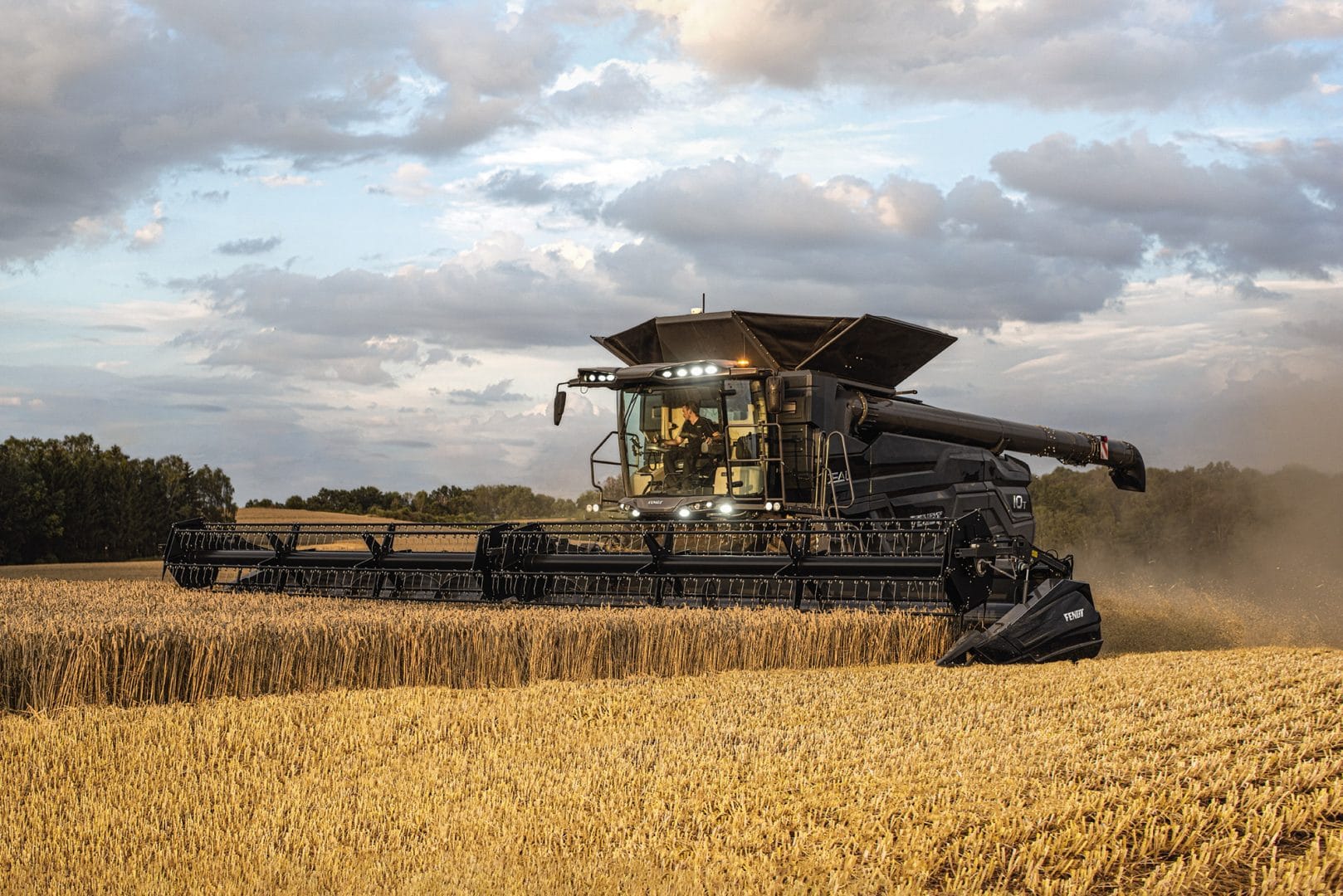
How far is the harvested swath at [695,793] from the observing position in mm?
3754

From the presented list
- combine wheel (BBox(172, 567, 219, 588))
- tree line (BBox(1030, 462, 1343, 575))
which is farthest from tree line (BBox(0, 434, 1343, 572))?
combine wheel (BBox(172, 567, 219, 588))

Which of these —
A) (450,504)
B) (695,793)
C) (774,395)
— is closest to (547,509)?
(450,504)

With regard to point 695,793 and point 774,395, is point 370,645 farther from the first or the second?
point 774,395

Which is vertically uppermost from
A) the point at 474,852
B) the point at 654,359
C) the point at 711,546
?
the point at 654,359

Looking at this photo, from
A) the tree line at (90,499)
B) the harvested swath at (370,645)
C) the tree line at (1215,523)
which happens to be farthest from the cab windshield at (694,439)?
the tree line at (90,499)

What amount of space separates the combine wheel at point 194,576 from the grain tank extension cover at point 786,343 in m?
4.26

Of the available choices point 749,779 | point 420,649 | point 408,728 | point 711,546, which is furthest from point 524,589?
point 749,779

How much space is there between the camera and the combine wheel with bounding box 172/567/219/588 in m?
11.2

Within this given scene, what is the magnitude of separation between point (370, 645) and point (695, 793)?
10.2ft

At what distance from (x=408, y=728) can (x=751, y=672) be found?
2.36 m

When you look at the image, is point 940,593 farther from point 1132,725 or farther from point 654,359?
point 654,359

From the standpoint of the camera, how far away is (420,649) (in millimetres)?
6996

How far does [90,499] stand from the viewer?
96.5ft

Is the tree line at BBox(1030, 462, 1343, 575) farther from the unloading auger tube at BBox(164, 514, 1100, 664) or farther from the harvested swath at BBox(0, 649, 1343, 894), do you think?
the harvested swath at BBox(0, 649, 1343, 894)
